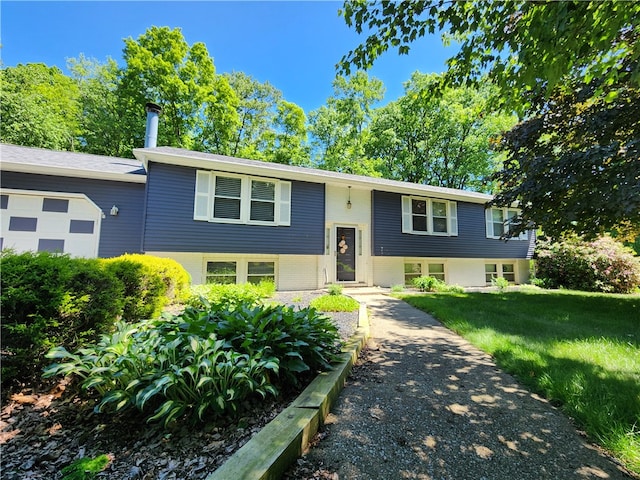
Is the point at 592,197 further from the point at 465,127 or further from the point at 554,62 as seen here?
the point at 465,127

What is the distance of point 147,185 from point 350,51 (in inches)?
278

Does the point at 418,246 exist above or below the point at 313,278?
above

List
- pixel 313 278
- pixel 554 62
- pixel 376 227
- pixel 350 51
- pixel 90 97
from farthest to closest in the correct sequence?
pixel 90 97
pixel 376 227
pixel 313 278
pixel 350 51
pixel 554 62

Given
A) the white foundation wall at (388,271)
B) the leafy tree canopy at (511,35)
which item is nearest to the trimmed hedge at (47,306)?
the leafy tree canopy at (511,35)

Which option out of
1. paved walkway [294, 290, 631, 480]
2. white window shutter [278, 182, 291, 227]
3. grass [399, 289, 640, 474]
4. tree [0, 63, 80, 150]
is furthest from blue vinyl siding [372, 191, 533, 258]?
tree [0, 63, 80, 150]

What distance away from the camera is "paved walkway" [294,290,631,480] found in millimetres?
1632

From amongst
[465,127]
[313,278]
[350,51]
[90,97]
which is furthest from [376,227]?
[90,97]

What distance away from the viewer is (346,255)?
1104 cm

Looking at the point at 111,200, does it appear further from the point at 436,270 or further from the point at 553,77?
the point at 436,270

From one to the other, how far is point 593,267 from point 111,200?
18.0 meters

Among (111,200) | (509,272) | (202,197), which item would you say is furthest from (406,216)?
(111,200)

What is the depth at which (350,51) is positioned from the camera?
3.88 meters

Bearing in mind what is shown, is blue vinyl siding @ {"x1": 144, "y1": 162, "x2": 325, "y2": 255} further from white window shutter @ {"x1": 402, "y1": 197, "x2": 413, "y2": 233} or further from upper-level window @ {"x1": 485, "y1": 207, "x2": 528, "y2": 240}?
upper-level window @ {"x1": 485, "y1": 207, "x2": 528, "y2": 240}

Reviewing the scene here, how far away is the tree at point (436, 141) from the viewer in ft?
72.3
